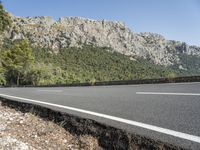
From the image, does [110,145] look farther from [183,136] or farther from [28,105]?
[28,105]

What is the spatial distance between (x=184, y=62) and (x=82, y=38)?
70.3m

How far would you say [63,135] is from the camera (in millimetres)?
Answer: 5434

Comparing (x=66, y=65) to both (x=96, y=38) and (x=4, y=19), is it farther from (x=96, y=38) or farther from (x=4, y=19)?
(x=4, y=19)

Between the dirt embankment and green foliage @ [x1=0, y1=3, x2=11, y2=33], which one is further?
green foliage @ [x1=0, y1=3, x2=11, y2=33]

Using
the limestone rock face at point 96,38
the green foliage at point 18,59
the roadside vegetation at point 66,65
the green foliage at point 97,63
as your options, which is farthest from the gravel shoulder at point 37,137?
the limestone rock face at point 96,38

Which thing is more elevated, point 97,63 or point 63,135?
point 97,63

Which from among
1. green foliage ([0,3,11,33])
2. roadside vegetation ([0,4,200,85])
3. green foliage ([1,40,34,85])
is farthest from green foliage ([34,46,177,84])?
green foliage ([0,3,11,33])

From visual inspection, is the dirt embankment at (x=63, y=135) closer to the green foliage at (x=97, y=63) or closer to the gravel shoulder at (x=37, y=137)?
the gravel shoulder at (x=37, y=137)

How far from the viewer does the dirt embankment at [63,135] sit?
419 cm

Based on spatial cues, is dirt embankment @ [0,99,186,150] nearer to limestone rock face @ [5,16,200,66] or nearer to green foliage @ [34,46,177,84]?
green foliage @ [34,46,177,84]

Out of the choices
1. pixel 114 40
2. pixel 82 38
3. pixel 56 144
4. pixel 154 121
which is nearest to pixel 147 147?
pixel 154 121

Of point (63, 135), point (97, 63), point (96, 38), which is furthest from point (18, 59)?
point (96, 38)

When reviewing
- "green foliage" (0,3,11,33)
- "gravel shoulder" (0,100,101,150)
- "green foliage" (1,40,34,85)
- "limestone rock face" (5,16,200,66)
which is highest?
"limestone rock face" (5,16,200,66)

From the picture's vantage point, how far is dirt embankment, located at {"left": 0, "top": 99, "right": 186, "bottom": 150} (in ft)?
13.7
